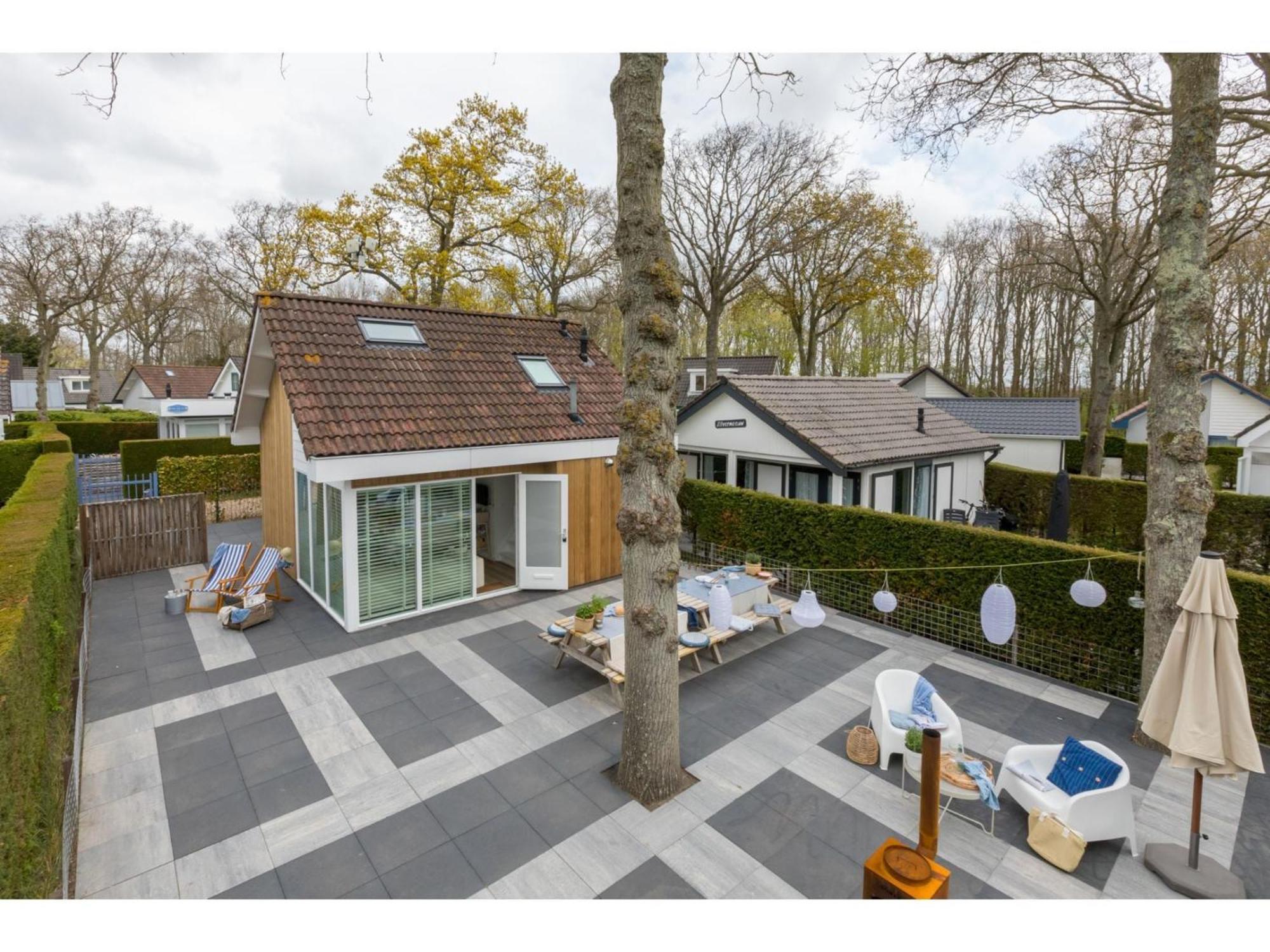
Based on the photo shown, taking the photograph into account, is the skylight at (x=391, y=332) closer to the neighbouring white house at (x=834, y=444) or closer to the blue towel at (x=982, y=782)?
the neighbouring white house at (x=834, y=444)

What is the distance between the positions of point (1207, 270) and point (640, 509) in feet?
20.0

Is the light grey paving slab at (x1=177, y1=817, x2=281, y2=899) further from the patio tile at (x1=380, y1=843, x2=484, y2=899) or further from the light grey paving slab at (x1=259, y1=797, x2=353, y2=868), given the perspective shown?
the patio tile at (x1=380, y1=843, x2=484, y2=899)

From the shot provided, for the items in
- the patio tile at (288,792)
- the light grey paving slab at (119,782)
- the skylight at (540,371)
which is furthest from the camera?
the skylight at (540,371)

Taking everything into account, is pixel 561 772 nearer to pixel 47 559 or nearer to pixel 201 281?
pixel 47 559

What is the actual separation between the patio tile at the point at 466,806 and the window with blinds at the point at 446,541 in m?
4.63

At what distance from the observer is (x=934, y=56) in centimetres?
791

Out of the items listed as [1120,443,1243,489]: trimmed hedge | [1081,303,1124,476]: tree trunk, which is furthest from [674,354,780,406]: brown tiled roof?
[1120,443,1243,489]: trimmed hedge

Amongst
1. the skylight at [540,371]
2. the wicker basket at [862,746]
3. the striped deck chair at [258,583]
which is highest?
the skylight at [540,371]

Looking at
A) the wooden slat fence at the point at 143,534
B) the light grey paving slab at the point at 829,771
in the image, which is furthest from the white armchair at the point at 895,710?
the wooden slat fence at the point at 143,534

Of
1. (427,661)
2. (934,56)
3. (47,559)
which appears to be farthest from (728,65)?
(47,559)

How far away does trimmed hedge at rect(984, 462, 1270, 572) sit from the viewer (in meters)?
13.2

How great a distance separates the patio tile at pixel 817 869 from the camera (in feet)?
14.4

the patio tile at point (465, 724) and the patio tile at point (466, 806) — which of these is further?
the patio tile at point (465, 724)

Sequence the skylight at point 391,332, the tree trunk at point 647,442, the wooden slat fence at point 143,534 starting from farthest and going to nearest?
Result: the wooden slat fence at point 143,534 < the skylight at point 391,332 < the tree trunk at point 647,442
